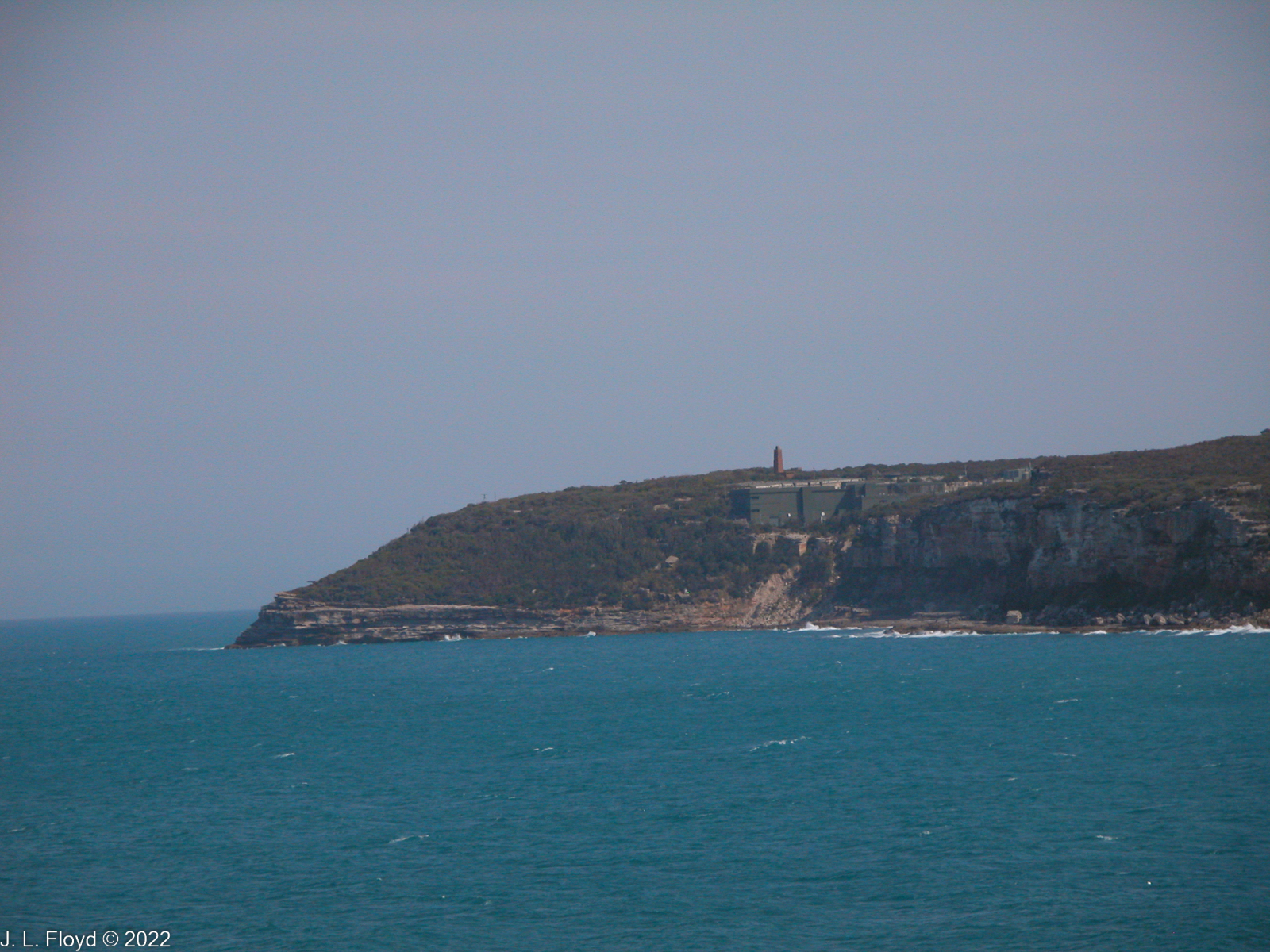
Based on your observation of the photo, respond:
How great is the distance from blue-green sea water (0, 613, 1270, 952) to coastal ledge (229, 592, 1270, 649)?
44508 millimetres

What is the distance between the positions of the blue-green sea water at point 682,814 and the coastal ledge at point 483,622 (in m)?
44.5

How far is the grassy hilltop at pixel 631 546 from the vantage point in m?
99.4

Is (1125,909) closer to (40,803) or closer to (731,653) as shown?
(40,803)

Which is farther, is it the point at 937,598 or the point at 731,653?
the point at 937,598

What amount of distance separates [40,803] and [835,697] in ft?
104

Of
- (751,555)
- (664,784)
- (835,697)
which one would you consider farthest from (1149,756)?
(751,555)

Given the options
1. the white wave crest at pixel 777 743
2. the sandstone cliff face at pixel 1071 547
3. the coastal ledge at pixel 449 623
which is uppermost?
the sandstone cliff face at pixel 1071 547

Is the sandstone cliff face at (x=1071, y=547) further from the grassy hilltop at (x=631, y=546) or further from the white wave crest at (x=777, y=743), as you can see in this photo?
the white wave crest at (x=777, y=743)

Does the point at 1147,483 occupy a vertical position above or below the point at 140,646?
above

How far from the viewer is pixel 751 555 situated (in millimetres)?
111938

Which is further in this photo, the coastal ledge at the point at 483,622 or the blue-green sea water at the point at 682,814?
the coastal ledge at the point at 483,622

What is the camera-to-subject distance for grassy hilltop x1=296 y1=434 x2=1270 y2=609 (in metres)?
99.4

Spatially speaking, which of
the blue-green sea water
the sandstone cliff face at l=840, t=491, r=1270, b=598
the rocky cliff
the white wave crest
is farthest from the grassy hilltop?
the white wave crest

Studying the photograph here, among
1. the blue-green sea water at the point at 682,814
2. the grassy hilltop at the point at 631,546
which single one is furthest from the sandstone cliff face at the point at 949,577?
the blue-green sea water at the point at 682,814
